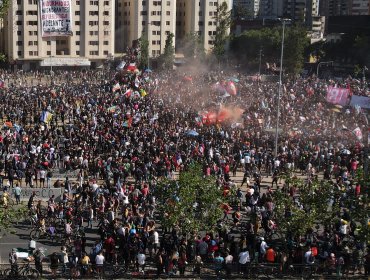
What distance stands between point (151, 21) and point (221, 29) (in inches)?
459

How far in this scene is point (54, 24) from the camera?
84.9 metres

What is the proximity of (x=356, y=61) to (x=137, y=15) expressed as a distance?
3451 cm

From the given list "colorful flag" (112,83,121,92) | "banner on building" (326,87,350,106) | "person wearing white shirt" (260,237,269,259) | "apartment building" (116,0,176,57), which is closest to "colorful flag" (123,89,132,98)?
"colorful flag" (112,83,121,92)

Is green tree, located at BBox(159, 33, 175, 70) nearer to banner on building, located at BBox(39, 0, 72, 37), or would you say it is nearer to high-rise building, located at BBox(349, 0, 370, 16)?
banner on building, located at BBox(39, 0, 72, 37)

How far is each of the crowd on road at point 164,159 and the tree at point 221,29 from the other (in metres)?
34.1

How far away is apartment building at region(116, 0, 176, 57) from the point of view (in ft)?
337

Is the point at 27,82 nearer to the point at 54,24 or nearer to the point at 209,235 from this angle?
the point at 54,24

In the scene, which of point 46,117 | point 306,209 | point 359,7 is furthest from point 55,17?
point 359,7

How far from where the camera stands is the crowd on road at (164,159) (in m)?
21.8

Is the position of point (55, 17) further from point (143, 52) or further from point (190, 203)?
point (190, 203)

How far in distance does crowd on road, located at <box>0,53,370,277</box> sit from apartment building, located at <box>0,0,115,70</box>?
3658 cm

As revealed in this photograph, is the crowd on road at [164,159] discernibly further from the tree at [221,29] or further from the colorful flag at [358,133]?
the tree at [221,29]


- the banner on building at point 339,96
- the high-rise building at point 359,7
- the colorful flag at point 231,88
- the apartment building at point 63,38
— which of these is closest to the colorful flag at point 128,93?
the colorful flag at point 231,88

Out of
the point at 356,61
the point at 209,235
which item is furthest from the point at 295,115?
the point at 356,61
